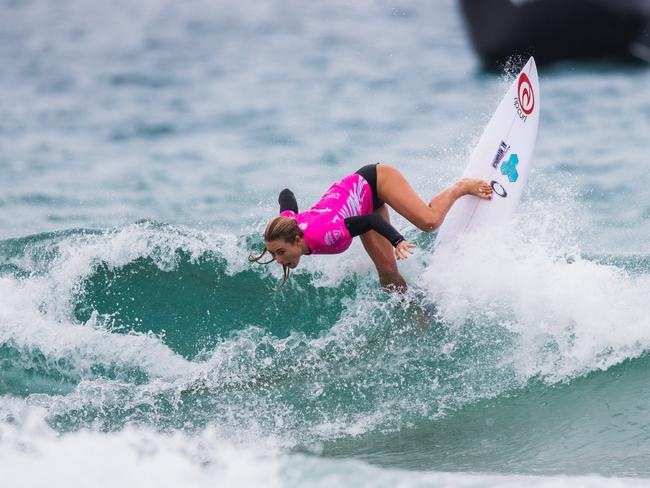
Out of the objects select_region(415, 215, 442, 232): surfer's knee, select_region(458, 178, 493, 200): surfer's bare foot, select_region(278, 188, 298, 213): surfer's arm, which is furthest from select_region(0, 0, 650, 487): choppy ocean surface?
select_region(278, 188, 298, 213): surfer's arm

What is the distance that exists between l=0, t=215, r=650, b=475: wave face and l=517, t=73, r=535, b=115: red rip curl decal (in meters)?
1.10

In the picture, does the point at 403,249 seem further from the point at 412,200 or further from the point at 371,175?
the point at 371,175

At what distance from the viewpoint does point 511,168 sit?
253 inches

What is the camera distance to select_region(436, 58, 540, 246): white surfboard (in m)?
6.14

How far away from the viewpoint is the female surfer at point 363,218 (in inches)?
204

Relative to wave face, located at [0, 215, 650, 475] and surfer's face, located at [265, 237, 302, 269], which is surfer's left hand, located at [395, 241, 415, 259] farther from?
wave face, located at [0, 215, 650, 475]

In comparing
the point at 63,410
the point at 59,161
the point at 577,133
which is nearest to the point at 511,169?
the point at 63,410

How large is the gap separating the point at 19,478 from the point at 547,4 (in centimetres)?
1396

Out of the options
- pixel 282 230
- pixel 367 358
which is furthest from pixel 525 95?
pixel 282 230

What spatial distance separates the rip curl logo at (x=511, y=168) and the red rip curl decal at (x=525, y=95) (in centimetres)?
40

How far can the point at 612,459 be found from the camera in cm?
457

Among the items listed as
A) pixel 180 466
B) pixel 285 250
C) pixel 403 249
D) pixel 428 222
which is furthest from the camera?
pixel 428 222

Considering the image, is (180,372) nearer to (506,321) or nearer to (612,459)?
(506,321)

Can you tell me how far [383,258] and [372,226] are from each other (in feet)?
2.30
